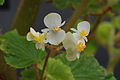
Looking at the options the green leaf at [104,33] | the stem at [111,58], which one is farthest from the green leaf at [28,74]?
the green leaf at [104,33]

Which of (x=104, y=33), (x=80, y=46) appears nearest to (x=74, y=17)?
(x=80, y=46)

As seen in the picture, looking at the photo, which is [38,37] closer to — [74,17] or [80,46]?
[80,46]

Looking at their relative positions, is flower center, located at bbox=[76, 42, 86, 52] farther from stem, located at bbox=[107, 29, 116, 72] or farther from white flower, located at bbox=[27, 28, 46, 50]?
stem, located at bbox=[107, 29, 116, 72]

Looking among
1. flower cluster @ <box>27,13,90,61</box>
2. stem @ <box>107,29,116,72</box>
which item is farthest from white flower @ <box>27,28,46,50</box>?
stem @ <box>107,29,116,72</box>

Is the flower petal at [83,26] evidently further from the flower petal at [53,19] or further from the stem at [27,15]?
the stem at [27,15]

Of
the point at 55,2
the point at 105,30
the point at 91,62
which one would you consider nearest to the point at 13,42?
the point at 91,62

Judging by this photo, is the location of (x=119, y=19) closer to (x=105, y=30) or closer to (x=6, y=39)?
(x=105, y=30)
